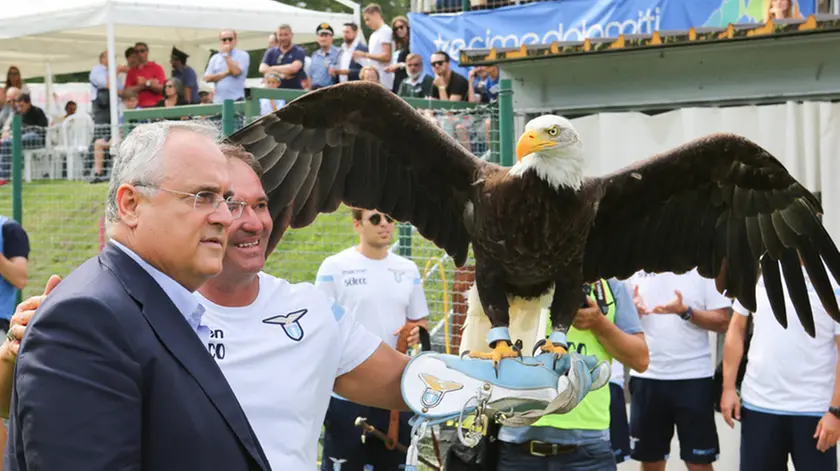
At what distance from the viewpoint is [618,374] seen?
16.2 ft

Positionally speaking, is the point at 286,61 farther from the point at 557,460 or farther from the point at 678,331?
the point at 557,460

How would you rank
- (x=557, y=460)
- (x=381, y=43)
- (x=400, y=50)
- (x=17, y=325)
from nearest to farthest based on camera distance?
1. (x=17, y=325)
2. (x=557, y=460)
3. (x=400, y=50)
4. (x=381, y=43)

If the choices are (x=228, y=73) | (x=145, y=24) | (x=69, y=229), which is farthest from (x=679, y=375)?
(x=145, y=24)

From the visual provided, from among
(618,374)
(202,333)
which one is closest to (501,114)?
(618,374)

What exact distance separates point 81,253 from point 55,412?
27.3ft

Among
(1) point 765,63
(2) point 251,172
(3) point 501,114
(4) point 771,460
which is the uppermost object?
(1) point 765,63

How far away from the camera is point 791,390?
191 inches

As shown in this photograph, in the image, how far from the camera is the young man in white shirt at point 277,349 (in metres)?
2.48

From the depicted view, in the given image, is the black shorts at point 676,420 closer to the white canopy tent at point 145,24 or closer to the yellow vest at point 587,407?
the yellow vest at point 587,407

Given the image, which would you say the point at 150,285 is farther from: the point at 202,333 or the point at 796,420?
the point at 796,420

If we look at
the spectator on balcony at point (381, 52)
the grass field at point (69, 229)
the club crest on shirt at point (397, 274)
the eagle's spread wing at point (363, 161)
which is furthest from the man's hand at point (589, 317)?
the spectator on balcony at point (381, 52)

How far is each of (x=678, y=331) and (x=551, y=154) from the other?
2337mm

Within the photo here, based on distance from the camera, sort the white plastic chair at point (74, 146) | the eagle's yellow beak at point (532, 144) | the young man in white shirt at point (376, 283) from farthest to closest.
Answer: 1. the white plastic chair at point (74, 146)
2. the young man in white shirt at point (376, 283)
3. the eagle's yellow beak at point (532, 144)

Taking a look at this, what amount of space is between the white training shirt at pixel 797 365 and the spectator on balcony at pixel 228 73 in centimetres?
914
